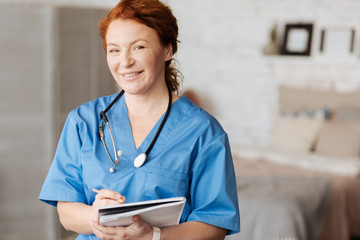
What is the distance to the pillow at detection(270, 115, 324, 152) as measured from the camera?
443 cm

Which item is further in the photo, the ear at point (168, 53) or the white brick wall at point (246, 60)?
the white brick wall at point (246, 60)

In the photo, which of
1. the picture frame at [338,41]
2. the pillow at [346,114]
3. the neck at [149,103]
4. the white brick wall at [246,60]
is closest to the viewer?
the neck at [149,103]

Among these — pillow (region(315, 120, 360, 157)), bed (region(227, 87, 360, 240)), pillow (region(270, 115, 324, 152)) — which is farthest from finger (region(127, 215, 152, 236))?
pillow (region(270, 115, 324, 152))

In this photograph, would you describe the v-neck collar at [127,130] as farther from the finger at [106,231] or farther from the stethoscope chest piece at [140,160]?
the finger at [106,231]

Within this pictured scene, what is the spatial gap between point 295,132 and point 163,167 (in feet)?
11.0

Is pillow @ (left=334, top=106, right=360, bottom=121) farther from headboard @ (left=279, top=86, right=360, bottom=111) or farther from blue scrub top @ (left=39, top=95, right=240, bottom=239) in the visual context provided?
blue scrub top @ (left=39, top=95, right=240, bottom=239)

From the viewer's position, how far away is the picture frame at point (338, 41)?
15.2 ft

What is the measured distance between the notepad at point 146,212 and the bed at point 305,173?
1.71 meters

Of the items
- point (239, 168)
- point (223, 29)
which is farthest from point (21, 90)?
point (223, 29)

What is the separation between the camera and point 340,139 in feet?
13.7

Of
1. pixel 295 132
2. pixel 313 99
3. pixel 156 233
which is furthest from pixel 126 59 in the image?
pixel 313 99

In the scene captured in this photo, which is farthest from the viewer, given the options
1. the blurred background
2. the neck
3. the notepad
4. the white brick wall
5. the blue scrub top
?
the white brick wall

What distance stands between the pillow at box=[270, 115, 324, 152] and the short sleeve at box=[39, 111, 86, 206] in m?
3.28

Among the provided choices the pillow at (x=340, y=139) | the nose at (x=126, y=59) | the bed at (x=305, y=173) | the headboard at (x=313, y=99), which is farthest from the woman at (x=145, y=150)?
the headboard at (x=313, y=99)
